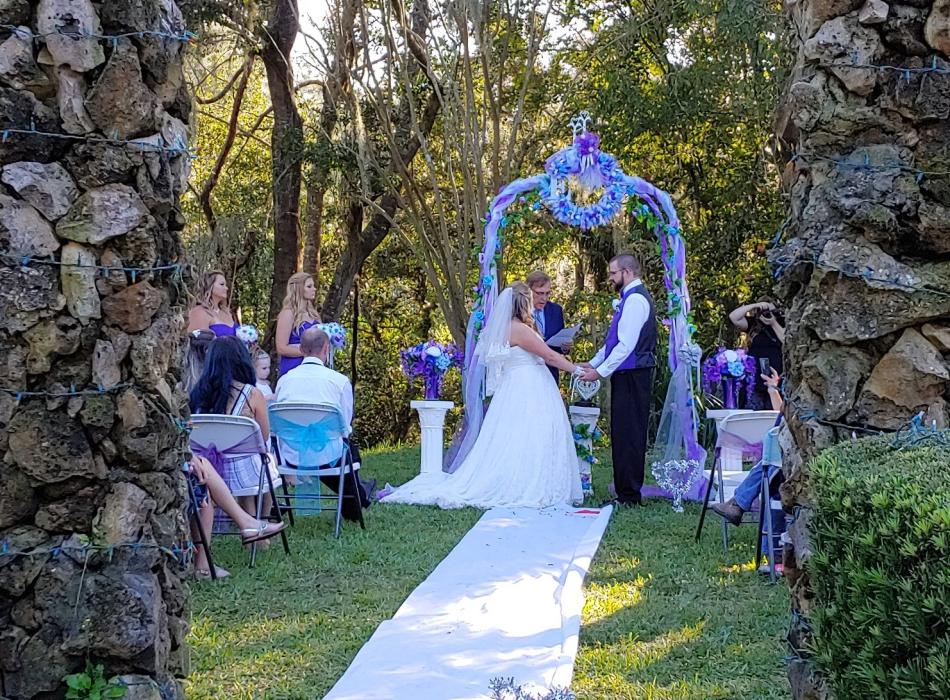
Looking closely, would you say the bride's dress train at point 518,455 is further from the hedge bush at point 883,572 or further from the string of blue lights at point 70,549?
the hedge bush at point 883,572

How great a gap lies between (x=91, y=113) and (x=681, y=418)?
6567mm

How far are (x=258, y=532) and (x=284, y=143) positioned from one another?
8.94m

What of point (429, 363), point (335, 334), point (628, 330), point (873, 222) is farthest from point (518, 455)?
point (873, 222)

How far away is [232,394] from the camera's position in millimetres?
6500

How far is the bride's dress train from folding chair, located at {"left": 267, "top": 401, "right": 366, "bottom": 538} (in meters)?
1.39

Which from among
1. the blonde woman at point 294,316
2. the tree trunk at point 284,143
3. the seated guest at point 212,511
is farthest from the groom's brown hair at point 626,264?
the tree trunk at point 284,143

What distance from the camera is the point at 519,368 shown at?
8.84 metres

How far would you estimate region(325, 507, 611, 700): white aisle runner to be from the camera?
162 inches

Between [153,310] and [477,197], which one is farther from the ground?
[477,197]

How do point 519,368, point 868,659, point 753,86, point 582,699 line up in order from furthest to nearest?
point 753,86 < point 519,368 < point 582,699 < point 868,659

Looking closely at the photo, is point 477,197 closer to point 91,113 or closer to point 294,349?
point 294,349

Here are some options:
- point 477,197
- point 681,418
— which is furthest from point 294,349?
point 477,197

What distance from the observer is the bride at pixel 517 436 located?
851cm

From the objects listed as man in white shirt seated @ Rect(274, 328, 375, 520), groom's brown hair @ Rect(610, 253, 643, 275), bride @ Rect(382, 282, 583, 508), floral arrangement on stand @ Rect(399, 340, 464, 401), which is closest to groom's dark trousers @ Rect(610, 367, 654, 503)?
bride @ Rect(382, 282, 583, 508)
